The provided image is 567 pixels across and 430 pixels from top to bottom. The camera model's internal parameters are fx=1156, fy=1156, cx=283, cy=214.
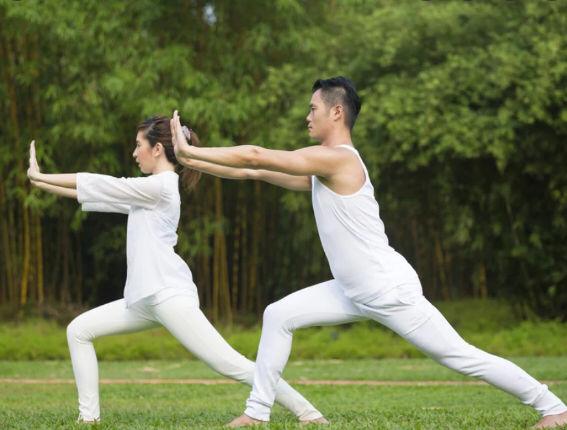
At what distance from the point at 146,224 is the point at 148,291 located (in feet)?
1.21

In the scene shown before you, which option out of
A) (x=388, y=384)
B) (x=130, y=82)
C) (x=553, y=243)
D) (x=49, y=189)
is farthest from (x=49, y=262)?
(x=49, y=189)

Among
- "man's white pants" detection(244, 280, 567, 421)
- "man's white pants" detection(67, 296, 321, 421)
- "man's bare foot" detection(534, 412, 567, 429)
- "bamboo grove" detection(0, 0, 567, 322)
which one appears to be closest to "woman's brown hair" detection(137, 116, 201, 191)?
"man's white pants" detection(67, 296, 321, 421)

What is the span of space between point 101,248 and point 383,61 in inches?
263

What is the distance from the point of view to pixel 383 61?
15.7 meters

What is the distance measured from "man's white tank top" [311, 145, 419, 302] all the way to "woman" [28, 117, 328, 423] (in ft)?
2.95

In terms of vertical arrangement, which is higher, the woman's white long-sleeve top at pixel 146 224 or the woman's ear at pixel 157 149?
the woman's ear at pixel 157 149

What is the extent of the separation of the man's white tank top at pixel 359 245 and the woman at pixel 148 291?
898mm

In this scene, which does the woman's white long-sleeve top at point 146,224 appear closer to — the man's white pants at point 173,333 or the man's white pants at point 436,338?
the man's white pants at point 173,333

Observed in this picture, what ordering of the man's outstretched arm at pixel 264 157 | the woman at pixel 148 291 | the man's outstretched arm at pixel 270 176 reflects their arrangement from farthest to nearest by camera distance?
1. the woman at pixel 148 291
2. the man's outstretched arm at pixel 270 176
3. the man's outstretched arm at pixel 264 157

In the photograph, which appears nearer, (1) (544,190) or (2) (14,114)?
(1) (544,190)

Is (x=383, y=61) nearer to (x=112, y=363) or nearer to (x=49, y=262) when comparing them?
(x=112, y=363)

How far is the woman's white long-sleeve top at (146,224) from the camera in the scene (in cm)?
602

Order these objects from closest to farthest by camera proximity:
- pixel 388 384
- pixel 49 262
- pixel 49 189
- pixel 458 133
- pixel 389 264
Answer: pixel 389 264, pixel 49 189, pixel 388 384, pixel 458 133, pixel 49 262

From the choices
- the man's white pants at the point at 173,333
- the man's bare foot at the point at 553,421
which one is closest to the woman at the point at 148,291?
the man's white pants at the point at 173,333
